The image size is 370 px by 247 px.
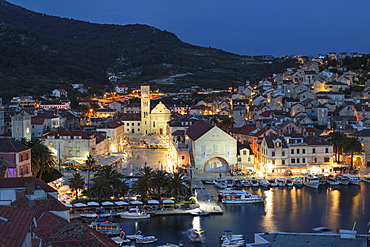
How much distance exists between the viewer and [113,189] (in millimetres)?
38625

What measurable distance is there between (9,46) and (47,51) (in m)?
12.8

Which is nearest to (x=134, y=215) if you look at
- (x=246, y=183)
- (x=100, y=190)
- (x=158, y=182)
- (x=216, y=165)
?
(x=100, y=190)

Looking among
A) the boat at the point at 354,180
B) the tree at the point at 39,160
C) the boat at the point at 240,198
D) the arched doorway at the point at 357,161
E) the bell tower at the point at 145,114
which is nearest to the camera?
the boat at the point at 240,198

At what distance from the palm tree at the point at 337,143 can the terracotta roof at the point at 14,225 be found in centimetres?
4570

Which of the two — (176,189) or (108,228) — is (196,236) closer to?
(108,228)

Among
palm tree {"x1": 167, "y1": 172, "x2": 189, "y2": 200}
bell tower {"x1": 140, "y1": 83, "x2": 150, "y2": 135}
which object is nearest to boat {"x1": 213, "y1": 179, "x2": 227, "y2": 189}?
palm tree {"x1": 167, "y1": 172, "x2": 189, "y2": 200}

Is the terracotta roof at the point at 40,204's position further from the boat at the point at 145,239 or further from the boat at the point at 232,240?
the boat at the point at 232,240

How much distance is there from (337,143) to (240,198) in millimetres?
18073

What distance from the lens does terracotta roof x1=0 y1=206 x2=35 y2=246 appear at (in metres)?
9.71

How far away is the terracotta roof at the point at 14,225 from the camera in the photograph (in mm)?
9713

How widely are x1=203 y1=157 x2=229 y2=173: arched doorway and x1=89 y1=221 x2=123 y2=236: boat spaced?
20843 mm

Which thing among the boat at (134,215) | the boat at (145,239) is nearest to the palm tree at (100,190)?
the boat at (134,215)

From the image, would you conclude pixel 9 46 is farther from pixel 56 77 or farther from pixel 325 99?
pixel 325 99

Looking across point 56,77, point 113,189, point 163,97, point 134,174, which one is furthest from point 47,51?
point 113,189
